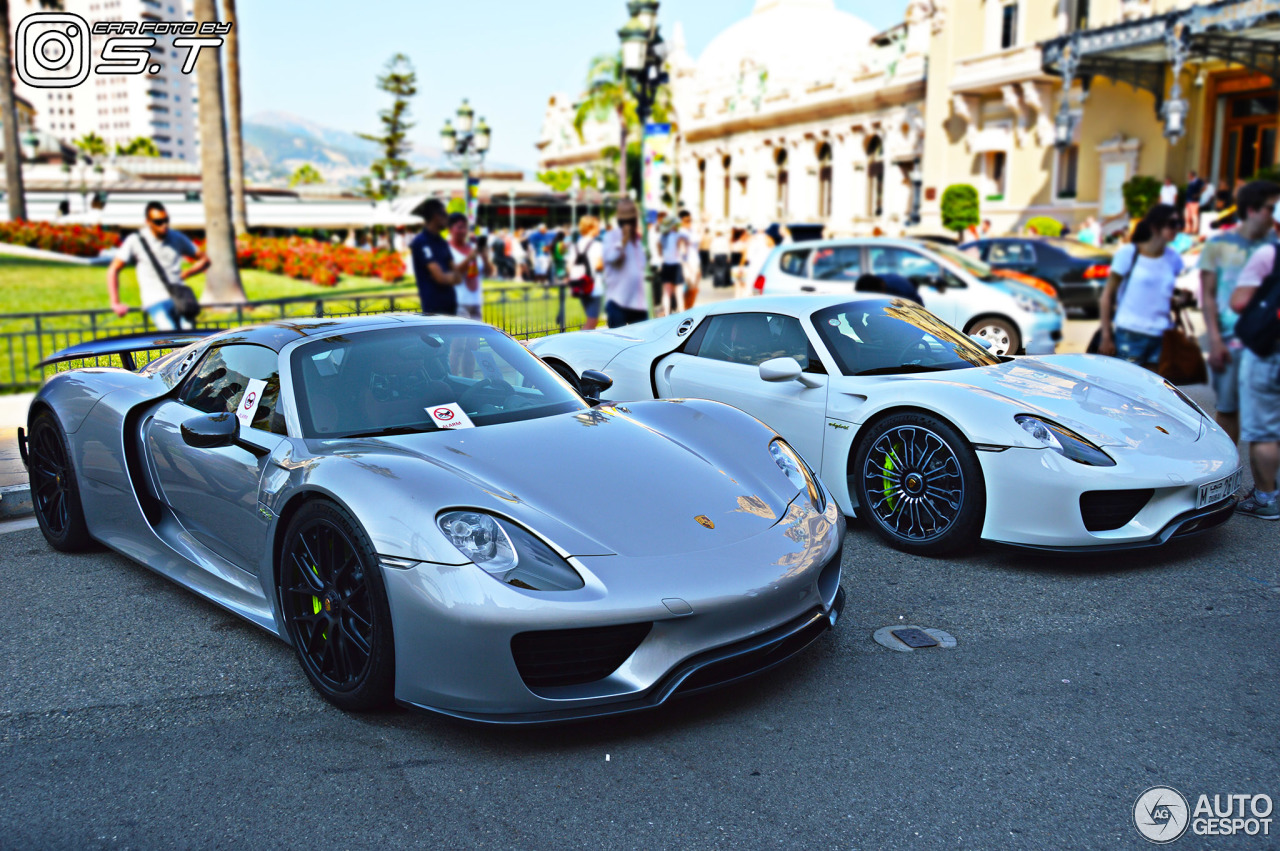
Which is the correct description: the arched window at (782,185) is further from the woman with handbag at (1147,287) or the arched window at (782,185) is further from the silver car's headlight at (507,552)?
the silver car's headlight at (507,552)

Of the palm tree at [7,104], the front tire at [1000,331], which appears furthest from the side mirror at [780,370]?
the palm tree at [7,104]

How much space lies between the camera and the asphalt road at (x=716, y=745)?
272cm

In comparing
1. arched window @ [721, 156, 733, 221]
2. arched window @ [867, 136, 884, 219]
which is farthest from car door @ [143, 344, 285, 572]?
arched window @ [721, 156, 733, 221]

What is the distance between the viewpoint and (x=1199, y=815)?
2.71 metres

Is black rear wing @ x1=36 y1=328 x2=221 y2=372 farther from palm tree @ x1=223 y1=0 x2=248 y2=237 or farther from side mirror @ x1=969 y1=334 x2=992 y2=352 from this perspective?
palm tree @ x1=223 y1=0 x2=248 y2=237

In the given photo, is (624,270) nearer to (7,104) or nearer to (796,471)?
(796,471)

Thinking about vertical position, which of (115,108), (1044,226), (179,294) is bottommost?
(179,294)

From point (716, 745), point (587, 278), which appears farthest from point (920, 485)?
point (587, 278)

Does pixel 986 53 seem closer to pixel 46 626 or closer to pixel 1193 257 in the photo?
pixel 1193 257

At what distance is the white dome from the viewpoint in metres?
70.6

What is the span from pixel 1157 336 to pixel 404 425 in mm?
5641

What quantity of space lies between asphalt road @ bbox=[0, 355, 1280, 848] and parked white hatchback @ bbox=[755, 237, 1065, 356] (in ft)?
25.2

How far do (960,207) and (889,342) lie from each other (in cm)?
3222

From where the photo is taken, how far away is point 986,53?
36.2m
